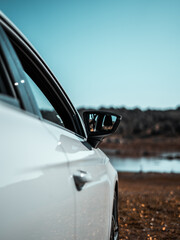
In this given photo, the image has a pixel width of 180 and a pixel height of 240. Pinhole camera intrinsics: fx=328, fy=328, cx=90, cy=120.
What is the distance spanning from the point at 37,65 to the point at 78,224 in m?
0.92

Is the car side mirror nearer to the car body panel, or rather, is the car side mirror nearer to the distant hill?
the car body panel

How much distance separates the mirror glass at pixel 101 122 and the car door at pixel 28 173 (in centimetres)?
119

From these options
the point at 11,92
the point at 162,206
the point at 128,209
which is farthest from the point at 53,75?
the point at 162,206

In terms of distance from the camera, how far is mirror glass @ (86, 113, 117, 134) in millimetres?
2645

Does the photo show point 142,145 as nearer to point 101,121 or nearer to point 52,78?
point 101,121

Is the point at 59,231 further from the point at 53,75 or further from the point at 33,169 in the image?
the point at 53,75

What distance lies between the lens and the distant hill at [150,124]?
114 m

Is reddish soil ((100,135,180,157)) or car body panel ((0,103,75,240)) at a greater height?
car body panel ((0,103,75,240))

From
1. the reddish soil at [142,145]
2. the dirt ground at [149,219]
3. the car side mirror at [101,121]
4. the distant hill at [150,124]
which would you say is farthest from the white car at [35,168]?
the distant hill at [150,124]

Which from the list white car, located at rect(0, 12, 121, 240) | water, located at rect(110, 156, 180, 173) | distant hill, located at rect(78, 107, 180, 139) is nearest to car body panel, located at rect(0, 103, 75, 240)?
white car, located at rect(0, 12, 121, 240)

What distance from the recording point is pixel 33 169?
1.09 meters

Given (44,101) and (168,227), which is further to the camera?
(168,227)

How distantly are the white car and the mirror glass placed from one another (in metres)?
0.51

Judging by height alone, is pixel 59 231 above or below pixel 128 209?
above
